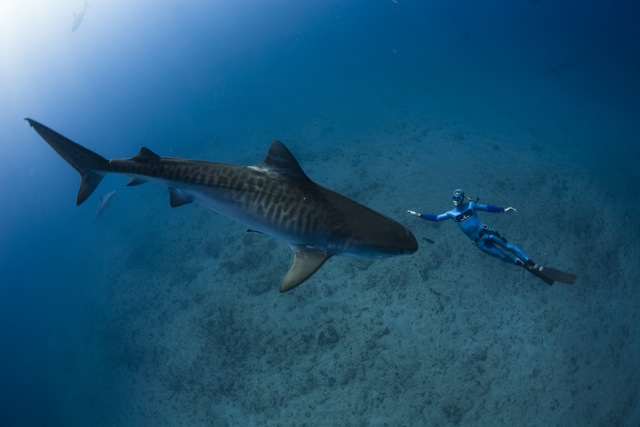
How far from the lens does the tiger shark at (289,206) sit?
436 centimetres

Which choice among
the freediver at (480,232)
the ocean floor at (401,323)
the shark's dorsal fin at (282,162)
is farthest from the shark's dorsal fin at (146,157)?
the ocean floor at (401,323)

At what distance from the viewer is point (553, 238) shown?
1062 centimetres

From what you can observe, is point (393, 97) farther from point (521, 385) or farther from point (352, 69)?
point (521, 385)

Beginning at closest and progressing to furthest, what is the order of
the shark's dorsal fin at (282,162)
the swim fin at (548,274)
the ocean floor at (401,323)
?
the shark's dorsal fin at (282,162) < the ocean floor at (401,323) < the swim fin at (548,274)

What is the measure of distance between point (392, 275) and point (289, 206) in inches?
247

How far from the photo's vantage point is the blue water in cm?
823

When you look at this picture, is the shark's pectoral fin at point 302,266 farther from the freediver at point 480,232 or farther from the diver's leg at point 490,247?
the diver's leg at point 490,247

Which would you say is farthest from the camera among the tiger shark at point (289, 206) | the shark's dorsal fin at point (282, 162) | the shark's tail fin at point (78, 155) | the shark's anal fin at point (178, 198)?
the shark's tail fin at point (78, 155)

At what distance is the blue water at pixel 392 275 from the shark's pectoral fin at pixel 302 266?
5.30 meters

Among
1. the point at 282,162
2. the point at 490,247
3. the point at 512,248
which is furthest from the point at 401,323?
the point at 282,162

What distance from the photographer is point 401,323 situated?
29.0 feet

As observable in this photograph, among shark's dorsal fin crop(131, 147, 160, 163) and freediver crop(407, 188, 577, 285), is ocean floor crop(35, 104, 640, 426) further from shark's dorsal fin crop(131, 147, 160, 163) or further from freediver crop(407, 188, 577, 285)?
shark's dorsal fin crop(131, 147, 160, 163)

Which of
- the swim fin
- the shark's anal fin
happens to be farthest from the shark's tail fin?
the swim fin

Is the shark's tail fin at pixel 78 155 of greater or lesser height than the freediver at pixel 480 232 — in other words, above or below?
below
